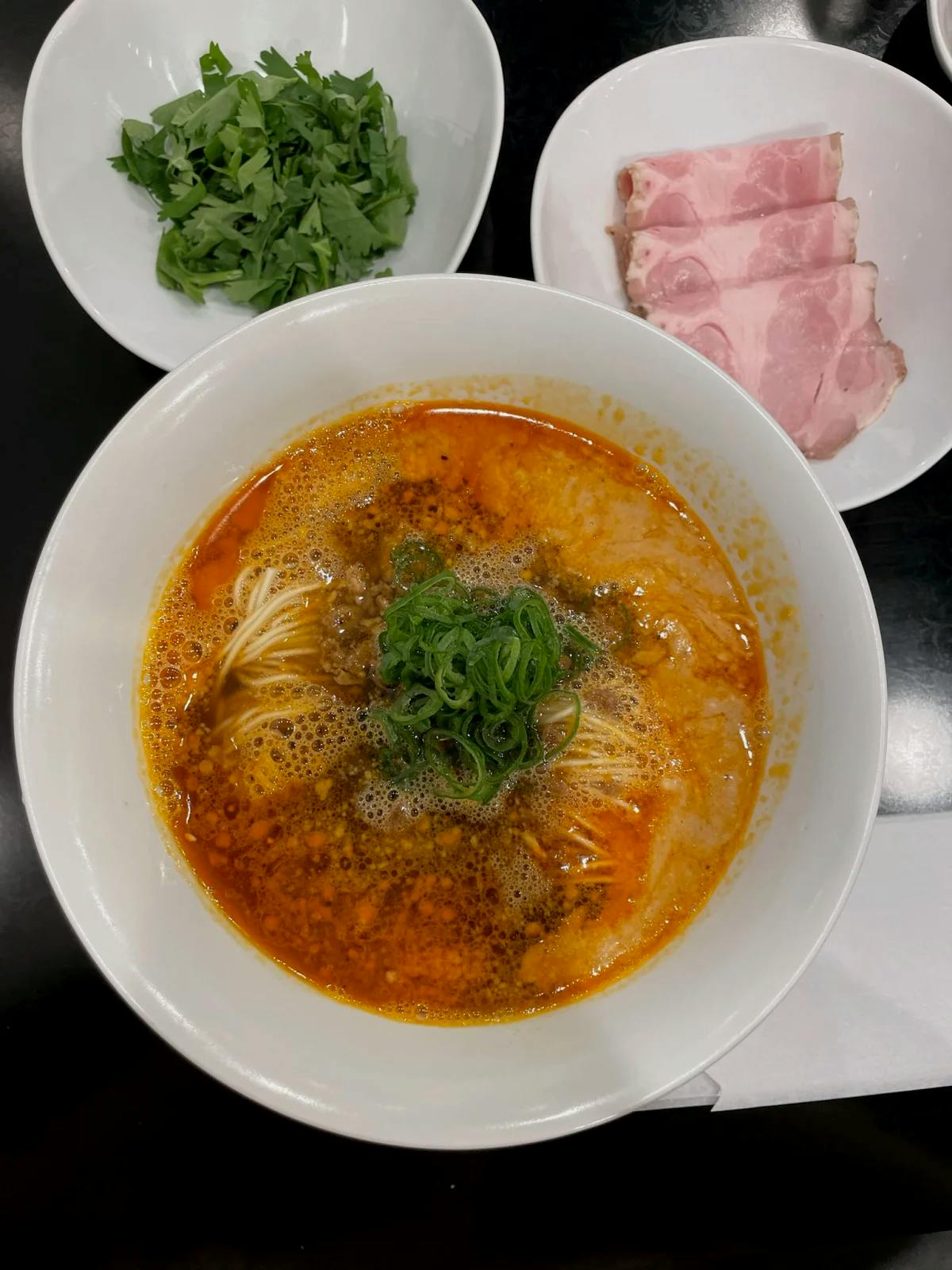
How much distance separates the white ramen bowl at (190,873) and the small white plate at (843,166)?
649mm

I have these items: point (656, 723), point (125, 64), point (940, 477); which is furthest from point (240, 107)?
point (940, 477)

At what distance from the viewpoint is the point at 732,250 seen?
6.32ft

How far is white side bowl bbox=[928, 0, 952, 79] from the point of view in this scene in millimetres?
1943

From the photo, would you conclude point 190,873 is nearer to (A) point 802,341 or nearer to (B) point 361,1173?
(B) point 361,1173

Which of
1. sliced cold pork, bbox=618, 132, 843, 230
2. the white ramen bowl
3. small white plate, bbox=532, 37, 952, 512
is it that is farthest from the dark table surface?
sliced cold pork, bbox=618, 132, 843, 230

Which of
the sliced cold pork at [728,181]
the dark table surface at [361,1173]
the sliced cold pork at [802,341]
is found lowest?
the dark table surface at [361,1173]

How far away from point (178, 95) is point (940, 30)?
5.92 ft

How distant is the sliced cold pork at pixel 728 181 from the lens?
6.24ft

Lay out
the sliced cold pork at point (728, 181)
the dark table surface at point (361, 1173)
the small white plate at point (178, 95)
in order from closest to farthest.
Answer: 1. the dark table surface at point (361, 1173)
2. the small white plate at point (178, 95)
3. the sliced cold pork at point (728, 181)

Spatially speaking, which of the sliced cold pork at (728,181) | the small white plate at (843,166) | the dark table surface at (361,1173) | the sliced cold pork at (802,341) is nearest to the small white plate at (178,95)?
the small white plate at (843,166)

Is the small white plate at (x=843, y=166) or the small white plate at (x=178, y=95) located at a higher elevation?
the small white plate at (x=178, y=95)

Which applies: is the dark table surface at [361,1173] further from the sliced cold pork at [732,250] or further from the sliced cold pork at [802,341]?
the sliced cold pork at [732,250]

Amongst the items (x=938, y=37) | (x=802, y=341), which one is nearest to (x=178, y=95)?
(x=802, y=341)

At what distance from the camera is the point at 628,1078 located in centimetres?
114
